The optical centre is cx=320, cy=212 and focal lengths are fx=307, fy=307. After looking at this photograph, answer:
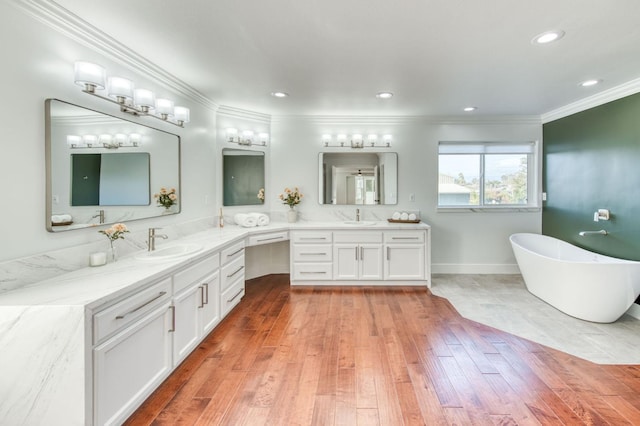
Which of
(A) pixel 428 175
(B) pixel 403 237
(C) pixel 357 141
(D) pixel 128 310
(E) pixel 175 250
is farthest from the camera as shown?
(A) pixel 428 175

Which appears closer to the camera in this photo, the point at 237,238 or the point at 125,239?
the point at 125,239

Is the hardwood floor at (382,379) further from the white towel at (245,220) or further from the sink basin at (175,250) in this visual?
the white towel at (245,220)

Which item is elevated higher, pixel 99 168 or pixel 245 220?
pixel 99 168

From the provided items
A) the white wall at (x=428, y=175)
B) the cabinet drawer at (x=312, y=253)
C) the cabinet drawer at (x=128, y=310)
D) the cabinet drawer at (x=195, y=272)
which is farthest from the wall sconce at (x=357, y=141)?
the cabinet drawer at (x=128, y=310)

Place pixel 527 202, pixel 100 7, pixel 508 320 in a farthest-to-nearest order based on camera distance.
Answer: pixel 527 202 → pixel 508 320 → pixel 100 7

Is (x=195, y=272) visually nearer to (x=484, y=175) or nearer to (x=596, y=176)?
(x=484, y=175)

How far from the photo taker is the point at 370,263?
414 centimetres

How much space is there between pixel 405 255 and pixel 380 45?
2654 mm

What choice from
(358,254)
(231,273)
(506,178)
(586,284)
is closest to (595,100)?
(506,178)

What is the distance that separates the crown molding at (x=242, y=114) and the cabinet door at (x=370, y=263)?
234 cm

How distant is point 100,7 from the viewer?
189 centimetres

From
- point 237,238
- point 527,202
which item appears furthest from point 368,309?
point 527,202

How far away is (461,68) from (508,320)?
2497 millimetres

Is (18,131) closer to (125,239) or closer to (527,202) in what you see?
(125,239)
